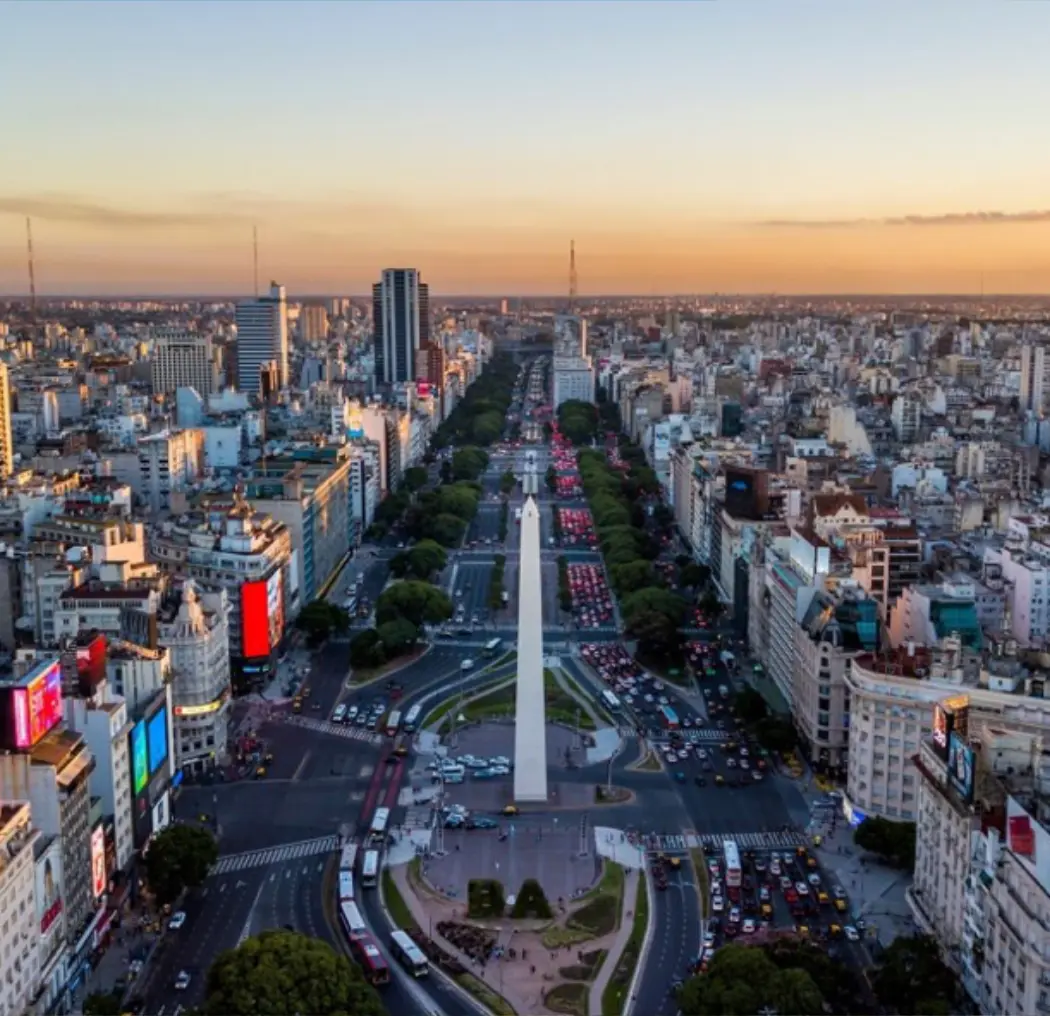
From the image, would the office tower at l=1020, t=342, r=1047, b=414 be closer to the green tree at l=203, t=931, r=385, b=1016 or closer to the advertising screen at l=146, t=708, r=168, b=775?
the advertising screen at l=146, t=708, r=168, b=775

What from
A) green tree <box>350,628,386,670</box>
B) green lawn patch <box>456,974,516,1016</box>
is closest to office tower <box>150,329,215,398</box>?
green tree <box>350,628,386,670</box>

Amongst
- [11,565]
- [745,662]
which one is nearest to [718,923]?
[745,662]

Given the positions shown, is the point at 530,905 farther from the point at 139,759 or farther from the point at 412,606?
the point at 412,606

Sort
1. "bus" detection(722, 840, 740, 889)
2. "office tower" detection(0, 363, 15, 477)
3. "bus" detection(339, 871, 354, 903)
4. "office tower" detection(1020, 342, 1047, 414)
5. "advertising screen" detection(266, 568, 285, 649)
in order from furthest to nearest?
"office tower" detection(1020, 342, 1047, 414)
"office tower" detection(0, 363, 15, 477)
"advertising screen" detection(266, 568, 285, 649)
"bus" detection(722, 840, 740, 889)
"bus" detection(339, 871, 354, 903)

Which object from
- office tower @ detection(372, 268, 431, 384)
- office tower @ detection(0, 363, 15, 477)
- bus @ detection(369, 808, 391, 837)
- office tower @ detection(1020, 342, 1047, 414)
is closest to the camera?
bus @ detection(369, 808, 391, 837)

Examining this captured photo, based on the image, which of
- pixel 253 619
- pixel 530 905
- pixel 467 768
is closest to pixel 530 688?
pixel 467 768

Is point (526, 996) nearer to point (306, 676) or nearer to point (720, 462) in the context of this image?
point (306, 676)

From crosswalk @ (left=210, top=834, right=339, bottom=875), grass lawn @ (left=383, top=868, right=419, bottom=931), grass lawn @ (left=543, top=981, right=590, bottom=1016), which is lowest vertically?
grass lawn @ (left=543, top=981, right=590, bottom=1016)
